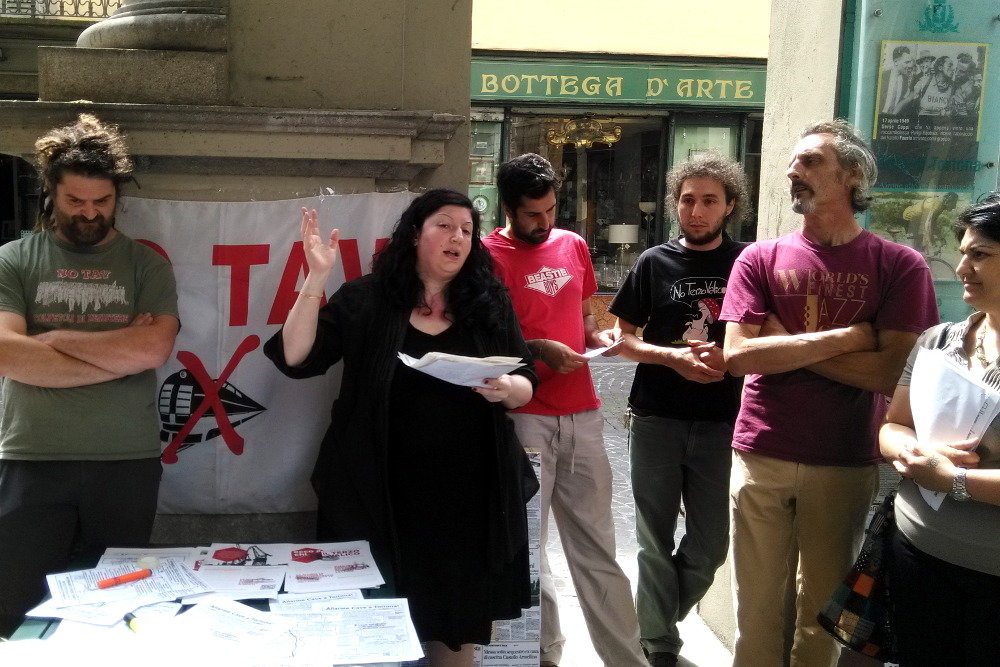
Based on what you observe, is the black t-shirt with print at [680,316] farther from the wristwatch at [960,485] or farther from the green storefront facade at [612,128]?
the green storefront facade at [612,128]

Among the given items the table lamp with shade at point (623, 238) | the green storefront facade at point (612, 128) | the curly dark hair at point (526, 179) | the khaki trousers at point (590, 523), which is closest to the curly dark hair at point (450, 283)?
the curly dark hair at point (526, 179)

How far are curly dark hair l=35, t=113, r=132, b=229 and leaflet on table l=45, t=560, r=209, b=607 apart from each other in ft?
3.89

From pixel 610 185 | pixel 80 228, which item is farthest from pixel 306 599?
pixel 610 185

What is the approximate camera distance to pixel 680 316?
411 centimetres

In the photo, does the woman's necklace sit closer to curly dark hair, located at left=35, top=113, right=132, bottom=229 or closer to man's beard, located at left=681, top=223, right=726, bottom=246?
man's beard, located at left=681, top=223, right=726, bottom=246

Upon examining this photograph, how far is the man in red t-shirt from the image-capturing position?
12.5 ft

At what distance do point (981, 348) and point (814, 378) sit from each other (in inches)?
24.7

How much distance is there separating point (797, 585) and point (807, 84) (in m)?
2.18

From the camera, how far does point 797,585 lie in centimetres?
357

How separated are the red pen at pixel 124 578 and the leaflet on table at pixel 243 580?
14 centimetres

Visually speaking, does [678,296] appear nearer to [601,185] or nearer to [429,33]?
[429,33]

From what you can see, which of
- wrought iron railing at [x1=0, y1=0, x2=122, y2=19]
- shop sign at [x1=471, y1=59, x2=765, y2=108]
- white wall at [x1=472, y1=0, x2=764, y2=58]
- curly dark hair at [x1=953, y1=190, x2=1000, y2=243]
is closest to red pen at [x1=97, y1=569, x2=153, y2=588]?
curly dark hair at [x1=953, y1=190, x2=1000, y2=243]

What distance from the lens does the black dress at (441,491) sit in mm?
2967

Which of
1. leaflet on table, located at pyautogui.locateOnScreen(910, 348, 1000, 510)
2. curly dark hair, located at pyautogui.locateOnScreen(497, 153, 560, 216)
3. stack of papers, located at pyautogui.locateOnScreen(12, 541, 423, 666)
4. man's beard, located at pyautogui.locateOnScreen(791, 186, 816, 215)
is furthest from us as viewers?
curly dark hair, located at pyautogui.locateOnScreen(497, 153, 560, 216)
